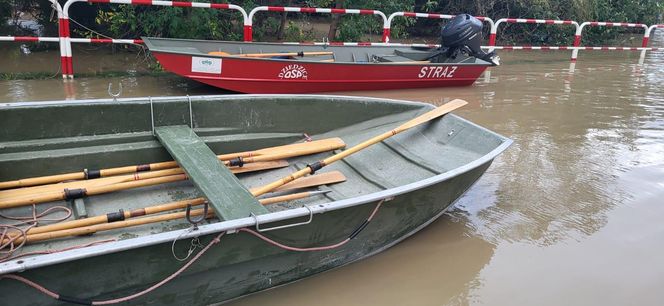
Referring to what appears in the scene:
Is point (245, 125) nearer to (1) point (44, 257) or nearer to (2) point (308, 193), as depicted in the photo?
(2) point (308, 193)

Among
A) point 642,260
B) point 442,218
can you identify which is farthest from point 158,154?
point 642,260

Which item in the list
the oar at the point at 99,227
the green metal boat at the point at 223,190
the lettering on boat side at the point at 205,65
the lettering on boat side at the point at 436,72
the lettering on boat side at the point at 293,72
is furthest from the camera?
the lettering on boat side at the point at 436,72

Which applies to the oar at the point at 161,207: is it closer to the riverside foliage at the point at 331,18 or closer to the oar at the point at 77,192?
the oar at the point at 77,192

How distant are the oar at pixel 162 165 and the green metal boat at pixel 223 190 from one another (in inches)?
4.3

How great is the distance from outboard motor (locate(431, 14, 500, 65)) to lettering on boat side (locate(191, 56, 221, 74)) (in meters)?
3.90

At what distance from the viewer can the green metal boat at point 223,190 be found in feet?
8.40

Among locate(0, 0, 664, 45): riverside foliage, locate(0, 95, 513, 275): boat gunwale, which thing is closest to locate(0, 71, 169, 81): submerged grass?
locate(0, 0, 664, 45): riverside foliage

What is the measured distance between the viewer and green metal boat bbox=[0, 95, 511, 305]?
256 cm

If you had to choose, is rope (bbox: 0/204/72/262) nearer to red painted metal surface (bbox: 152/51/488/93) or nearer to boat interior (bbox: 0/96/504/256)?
boat interior (bbox: 0/96/504/256)

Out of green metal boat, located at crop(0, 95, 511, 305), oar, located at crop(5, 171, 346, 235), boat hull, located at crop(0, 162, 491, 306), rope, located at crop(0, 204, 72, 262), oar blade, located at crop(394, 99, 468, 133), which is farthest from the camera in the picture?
oar blade, located at crop(394, 99, 468, 133)

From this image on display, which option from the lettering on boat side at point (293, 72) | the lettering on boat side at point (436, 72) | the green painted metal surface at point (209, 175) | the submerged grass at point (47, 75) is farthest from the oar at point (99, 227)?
the submerged grass at point (47, 75)

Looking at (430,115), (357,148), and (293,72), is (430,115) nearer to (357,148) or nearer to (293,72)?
(357,148)

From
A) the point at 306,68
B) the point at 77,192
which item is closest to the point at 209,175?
the point at 77,192

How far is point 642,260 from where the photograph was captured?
3.85 m
